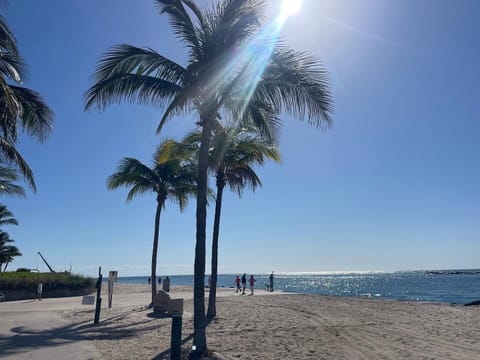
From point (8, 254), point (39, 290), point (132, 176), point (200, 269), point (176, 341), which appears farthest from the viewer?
point (8, 254)

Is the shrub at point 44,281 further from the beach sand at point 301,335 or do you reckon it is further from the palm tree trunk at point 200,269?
the palm tree trunk at point 200,269

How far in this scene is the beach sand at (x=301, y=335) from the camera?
984 cm

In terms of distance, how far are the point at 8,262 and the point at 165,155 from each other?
54920mm

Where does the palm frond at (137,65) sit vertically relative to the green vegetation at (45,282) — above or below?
above

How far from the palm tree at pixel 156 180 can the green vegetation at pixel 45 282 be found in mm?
12072

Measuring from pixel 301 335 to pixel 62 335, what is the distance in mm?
6708

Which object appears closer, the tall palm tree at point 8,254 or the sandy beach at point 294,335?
the sandy beach at point 294,335

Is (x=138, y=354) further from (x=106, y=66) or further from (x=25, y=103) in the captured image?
(x=25, y=103)

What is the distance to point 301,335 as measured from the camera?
12227 mm

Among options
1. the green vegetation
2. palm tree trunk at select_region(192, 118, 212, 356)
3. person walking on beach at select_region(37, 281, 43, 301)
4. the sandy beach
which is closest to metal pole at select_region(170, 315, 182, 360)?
palm tree trunk at select_region(192, 118, 212, 356)

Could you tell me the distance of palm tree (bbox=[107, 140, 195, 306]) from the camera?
2173 centimetres

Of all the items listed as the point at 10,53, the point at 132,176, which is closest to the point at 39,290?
the point at 132,176

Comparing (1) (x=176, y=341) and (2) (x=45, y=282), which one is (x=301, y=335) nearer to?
(1) (x=176, y=341)

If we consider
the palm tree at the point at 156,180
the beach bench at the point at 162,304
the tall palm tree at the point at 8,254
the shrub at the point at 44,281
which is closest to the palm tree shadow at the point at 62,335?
the beach bench at the point at 162,304
